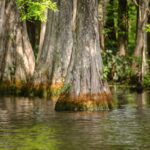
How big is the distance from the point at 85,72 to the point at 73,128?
4.41 m

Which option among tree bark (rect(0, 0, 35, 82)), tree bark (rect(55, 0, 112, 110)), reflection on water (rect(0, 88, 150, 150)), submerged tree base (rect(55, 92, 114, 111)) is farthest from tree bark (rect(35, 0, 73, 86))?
submerged tree base (rect(55, 92, 114, 111))

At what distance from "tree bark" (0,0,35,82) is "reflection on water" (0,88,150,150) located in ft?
23.0

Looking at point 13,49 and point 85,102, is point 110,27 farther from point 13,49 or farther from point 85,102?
point 85,102

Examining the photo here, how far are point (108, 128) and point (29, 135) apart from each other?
2.34 meters

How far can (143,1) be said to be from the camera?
2833 cm

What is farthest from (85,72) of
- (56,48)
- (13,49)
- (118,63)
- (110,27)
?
(110,27)

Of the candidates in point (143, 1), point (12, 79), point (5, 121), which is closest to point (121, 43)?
point (143, 1)

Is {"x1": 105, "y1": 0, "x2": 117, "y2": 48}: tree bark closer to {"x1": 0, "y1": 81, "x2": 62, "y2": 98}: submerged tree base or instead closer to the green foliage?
the green foliage

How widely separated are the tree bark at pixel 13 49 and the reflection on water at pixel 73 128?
701 cm

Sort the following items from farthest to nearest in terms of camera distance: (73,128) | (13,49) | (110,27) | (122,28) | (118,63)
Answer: (110,27)
(122,28)
(118,63)
(13,49)
(73,128)

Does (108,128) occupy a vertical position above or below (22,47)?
below

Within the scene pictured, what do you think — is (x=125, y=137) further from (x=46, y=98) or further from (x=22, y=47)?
(x=22, y=47)

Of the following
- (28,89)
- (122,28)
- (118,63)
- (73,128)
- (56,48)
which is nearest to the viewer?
(73,128)

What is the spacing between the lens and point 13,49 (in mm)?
28281
